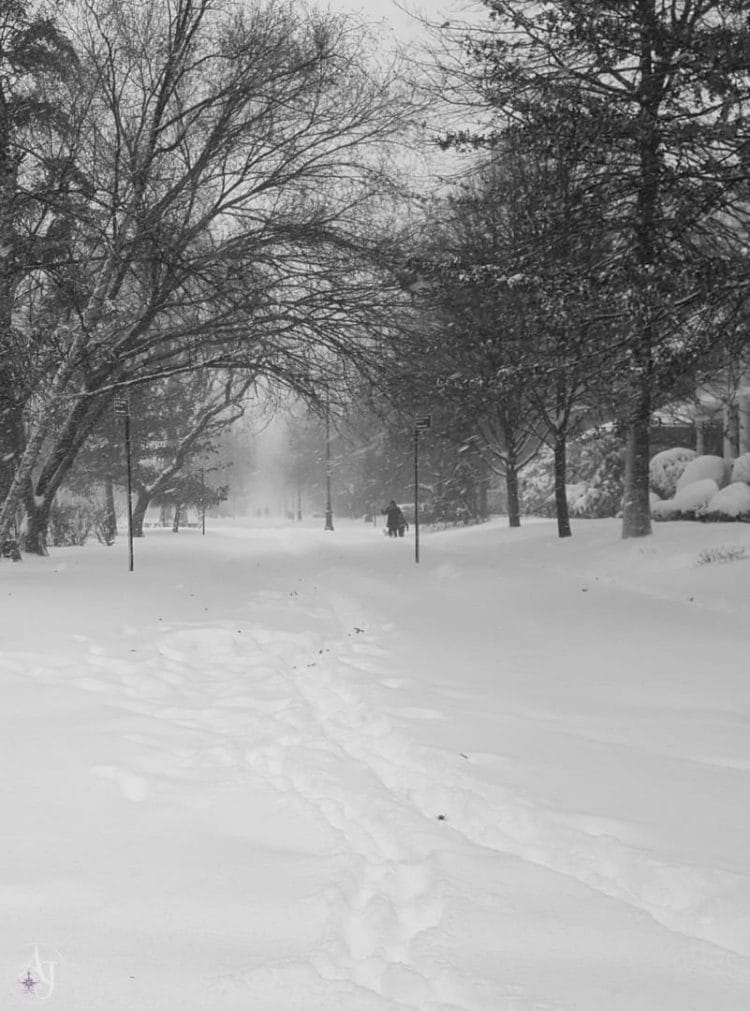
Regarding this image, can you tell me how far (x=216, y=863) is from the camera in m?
2.93

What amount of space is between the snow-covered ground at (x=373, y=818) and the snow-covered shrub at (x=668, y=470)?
14.6 m

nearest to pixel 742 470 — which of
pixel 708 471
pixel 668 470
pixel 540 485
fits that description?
pixel 708 471

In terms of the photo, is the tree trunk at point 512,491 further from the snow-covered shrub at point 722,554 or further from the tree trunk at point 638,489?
the snow-covered shrub at point 722,554

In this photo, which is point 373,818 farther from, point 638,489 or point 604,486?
point 604,486

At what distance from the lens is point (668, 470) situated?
22.2 m

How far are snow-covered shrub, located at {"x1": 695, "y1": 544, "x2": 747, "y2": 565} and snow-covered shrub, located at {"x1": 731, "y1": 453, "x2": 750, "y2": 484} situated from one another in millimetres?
8400

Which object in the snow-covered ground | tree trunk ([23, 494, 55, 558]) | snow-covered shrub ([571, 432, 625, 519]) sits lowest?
the snow-covered ground

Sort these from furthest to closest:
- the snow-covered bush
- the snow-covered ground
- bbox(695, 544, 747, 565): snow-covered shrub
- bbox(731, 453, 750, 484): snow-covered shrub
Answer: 1. bbox(731, 453, 750, 484): snow-covered shrub
2. the snow-covered bush
3. bbox(695, 544, 747, 565): snow-covered shrub
4. the snow-covered ground

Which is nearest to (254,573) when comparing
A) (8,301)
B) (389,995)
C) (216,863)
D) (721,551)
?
(8,301)

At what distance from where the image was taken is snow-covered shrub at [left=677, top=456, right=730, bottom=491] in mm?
19500

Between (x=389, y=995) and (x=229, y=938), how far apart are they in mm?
608
